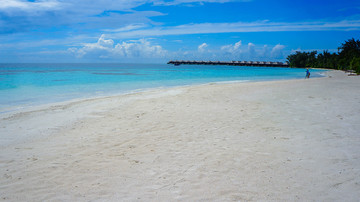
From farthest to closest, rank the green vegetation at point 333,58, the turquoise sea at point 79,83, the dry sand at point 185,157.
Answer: the green vegetation at point 333,58, the turquoise sea at point 79,83, the dry sand at point 185,157

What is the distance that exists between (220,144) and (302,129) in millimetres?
2747

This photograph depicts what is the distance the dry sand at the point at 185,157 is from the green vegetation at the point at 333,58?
38.2 metres

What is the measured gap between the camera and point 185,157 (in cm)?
499

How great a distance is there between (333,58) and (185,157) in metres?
89.3

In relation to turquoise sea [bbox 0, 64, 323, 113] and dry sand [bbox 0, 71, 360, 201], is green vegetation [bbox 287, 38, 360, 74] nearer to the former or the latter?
turquoise sea [bbox 0, 64, 323, 113]

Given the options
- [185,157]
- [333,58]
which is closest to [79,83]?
[185,157]

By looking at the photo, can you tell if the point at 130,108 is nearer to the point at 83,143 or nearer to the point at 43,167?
the point at 83,143

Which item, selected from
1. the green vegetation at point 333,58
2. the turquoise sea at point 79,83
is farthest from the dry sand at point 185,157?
the green vegetation at point 333,58

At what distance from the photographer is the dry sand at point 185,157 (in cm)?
371

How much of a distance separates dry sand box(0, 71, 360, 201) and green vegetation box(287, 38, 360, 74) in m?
38.2

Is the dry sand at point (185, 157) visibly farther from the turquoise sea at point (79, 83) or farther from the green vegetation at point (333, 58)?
the green vegetation at point (333, 58)

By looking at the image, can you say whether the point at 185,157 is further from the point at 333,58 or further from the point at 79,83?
the point at 333,58

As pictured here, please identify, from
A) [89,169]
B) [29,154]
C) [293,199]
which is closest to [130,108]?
[29,154]

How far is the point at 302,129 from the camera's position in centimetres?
683
